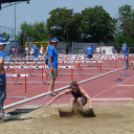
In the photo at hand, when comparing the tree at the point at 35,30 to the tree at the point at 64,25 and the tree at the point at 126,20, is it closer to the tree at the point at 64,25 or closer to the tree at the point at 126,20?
the tree at the point at 126,20

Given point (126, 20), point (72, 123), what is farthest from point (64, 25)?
point (72, 123)

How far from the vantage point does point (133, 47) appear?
6425 centimetres

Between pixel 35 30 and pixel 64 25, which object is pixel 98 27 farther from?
pixel 35 30

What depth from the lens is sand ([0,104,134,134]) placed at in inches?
241

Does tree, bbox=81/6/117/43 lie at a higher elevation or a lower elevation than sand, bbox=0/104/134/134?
higher

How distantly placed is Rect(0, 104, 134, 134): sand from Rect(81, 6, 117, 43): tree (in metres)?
84.9

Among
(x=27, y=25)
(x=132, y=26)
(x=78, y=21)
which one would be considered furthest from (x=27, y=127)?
(x=27, y=25)

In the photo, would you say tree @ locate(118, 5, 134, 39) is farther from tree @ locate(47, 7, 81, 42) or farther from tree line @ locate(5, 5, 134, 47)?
tree @ locate(47, 7, 81, 42)

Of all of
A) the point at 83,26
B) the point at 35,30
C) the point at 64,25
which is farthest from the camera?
the point at 35,30

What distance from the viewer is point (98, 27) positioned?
92750 mm

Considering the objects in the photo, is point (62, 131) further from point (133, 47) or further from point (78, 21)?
point (78, 21)

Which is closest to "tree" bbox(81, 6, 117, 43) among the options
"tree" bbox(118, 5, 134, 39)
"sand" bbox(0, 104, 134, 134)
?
"tree" bbox(118, 5, 134, 39)

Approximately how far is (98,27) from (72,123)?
3436 inches

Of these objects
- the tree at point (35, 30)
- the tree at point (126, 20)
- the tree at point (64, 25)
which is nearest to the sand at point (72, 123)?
the tree at point (64, 25)
